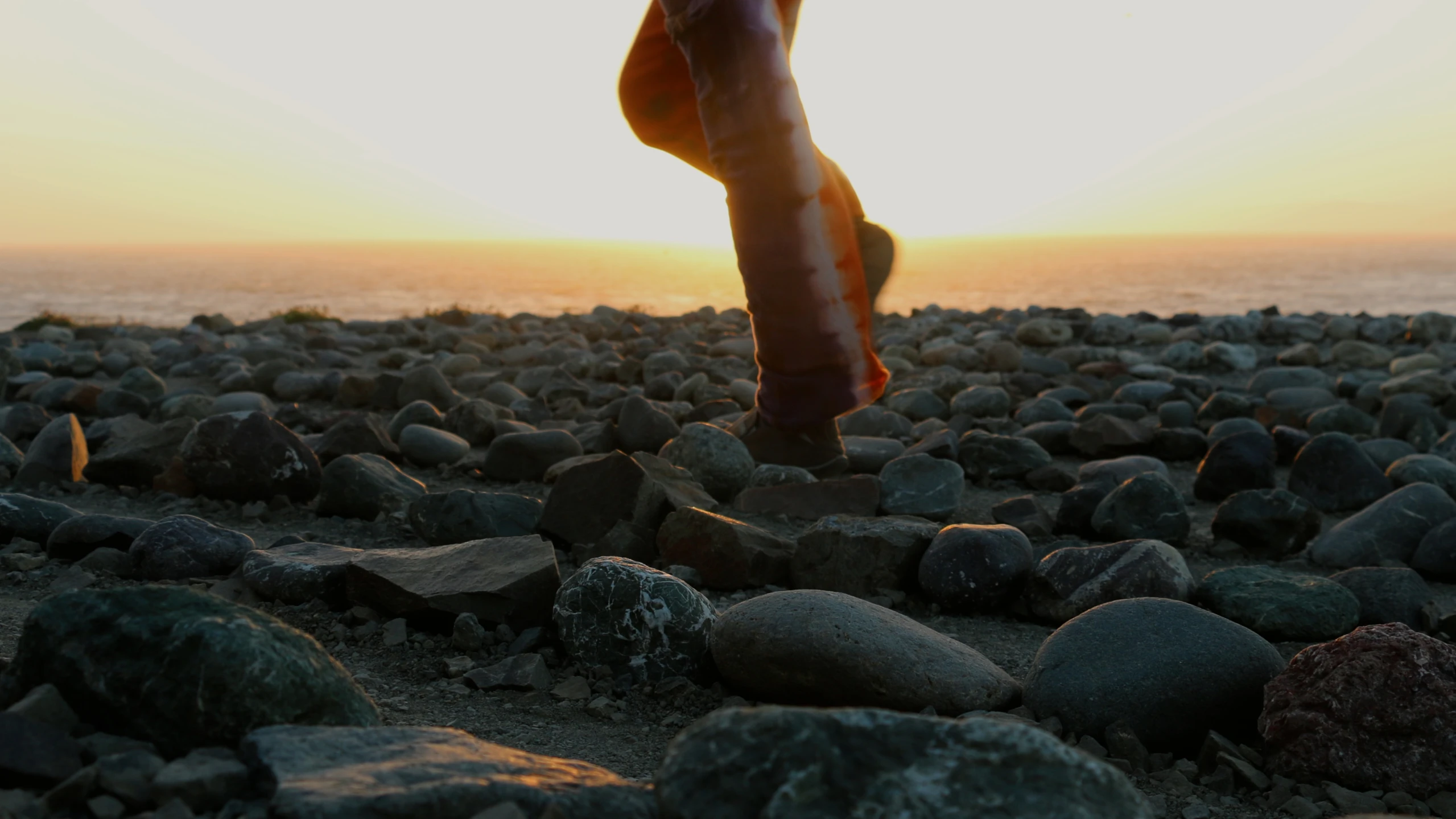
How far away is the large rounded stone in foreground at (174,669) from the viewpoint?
1082 millimetres

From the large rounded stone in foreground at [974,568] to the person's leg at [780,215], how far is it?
2.58 feet

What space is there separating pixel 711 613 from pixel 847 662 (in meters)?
0.29

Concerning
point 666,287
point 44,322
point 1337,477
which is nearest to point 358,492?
point 1337,477

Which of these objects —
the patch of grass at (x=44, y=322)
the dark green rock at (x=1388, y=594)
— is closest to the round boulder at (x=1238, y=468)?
the dark green rock at (x=1388, y=594)

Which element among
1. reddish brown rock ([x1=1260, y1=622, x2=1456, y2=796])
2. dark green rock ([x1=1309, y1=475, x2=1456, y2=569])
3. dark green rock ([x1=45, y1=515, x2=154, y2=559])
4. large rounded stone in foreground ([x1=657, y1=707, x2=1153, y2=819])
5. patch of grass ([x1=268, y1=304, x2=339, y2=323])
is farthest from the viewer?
patch of grass ([x1=268, y1=304, x2=339, y2=323])

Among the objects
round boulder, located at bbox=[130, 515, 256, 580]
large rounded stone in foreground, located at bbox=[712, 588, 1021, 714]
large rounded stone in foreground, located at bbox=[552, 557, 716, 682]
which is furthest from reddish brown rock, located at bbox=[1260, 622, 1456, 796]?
round boulder, located at bbox=[130, 515, 256, 580]

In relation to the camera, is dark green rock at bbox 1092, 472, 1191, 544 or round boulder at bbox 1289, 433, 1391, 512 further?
round boulder at bbox 1289, 433, 1391, 512

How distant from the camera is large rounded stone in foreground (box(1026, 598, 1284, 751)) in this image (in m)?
1.46

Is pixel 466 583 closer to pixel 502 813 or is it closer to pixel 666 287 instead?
pixel 502 813

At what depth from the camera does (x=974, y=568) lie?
2033 mm

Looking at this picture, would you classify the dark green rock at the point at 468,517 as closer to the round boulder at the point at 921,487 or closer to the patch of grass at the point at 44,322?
the round boulder at the point at 921,487

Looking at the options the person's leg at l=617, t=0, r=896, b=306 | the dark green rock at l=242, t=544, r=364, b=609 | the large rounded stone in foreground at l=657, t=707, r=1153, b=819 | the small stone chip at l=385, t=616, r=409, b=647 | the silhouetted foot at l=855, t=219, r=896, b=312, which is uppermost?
the person's leg at l=617, t=0, r=896, b=306

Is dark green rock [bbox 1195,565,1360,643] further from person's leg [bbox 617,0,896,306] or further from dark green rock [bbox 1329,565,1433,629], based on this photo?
person's leg [bbox 617,0,896,306]

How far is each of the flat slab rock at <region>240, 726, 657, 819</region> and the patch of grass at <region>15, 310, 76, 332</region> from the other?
842 centimetres
